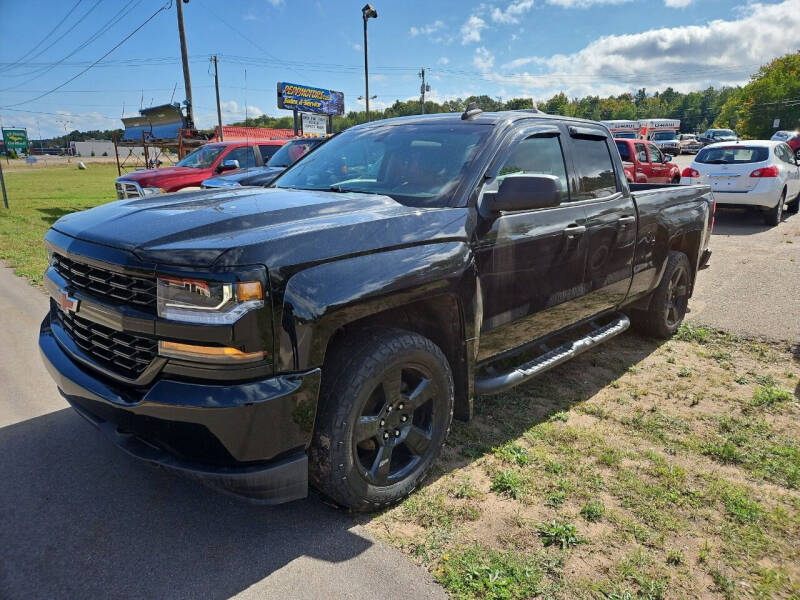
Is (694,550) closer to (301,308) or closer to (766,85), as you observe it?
(301,308)

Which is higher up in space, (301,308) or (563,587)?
(301,308)

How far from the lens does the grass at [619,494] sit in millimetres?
2350

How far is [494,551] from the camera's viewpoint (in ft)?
8.11

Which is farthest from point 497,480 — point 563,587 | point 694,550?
point 694,550

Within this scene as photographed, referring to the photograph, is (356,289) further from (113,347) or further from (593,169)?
(593,169)

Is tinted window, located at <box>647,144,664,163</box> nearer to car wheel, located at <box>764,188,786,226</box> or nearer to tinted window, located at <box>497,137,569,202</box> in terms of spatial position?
car wheel, located at <box>764,188,786,226</box>

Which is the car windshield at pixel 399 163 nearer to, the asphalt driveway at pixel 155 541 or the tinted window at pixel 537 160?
the tinted window at pixel 537 160

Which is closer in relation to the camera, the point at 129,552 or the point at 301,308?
the point at 301,308

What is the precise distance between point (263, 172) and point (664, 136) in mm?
48420

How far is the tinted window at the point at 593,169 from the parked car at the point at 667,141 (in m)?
45.1

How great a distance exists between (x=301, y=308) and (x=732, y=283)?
716cm

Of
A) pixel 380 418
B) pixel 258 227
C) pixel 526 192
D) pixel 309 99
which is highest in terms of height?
pixel 309 99

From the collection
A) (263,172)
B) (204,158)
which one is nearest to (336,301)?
(263,172)

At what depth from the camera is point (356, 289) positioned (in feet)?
7.64
